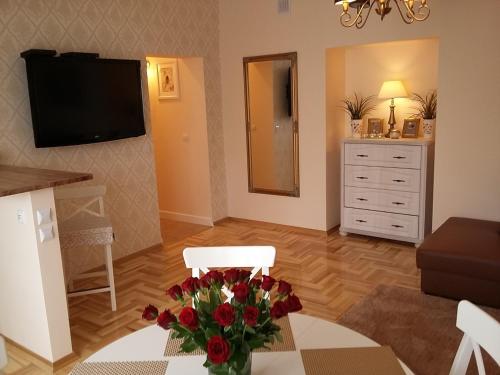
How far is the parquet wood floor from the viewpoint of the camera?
3.15 m

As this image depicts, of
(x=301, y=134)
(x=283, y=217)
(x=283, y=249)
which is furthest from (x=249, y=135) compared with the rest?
(x=283, y=249)

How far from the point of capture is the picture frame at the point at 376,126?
493cm

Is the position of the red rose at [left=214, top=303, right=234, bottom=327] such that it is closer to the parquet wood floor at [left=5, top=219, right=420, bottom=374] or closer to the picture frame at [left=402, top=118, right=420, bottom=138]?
the parquet wood floor at [left=5, top=219, right=420, bottom=374]

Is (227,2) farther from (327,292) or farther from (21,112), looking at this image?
(327,292)

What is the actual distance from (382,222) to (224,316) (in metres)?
3.86

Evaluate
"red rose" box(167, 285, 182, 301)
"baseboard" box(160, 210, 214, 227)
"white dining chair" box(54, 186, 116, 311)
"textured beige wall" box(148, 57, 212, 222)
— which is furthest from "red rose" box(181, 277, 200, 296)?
"baseboard" box(160, 210, 214, 227)

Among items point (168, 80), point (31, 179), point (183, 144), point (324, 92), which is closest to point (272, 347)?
point (31, 179)

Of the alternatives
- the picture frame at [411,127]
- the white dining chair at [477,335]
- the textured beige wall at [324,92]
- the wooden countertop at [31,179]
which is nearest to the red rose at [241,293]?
the white dining chair at [477,335]

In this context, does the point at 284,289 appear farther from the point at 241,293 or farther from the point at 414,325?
the point at 414,325

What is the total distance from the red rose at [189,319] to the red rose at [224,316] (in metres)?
0.06

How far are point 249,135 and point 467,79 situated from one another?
2.37 meters

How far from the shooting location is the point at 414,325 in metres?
3.03

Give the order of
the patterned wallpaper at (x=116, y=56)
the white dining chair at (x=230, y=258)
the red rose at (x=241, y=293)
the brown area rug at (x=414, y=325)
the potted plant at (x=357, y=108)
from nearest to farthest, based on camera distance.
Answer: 1. the red rose at (x=241, y=293)
2. the white dining chair at (x=230, y=258)
3. the brown area rug at (x=414, y=325)
4. the patterned wallpaper at (x=116, y=56)
5. the potted plant at (x=357, y=108)

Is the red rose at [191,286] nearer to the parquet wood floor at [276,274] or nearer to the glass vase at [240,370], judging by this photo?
the glass vase at [240,370]
